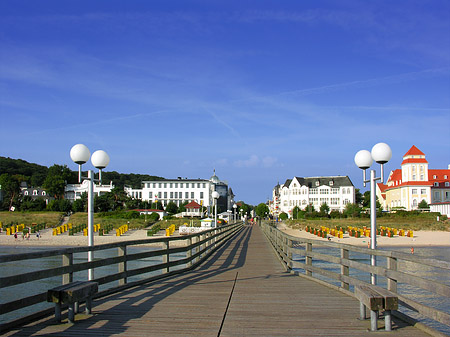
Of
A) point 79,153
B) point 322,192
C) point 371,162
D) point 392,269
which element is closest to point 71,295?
point 79,153

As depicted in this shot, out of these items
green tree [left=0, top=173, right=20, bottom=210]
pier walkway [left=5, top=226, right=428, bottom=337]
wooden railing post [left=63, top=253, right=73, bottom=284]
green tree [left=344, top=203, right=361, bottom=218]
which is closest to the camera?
pier walkway [left=5, top=226, right=428, bottom=337]

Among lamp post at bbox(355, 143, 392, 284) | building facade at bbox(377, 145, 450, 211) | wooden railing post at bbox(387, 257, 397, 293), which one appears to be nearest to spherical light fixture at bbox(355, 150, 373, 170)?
lamp post at bbox(355, 143, 392, 284)

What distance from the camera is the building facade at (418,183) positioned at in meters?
91.0

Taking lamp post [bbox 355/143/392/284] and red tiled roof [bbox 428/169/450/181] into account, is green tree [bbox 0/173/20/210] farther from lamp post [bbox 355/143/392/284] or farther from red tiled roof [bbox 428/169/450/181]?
lamp post [bbox 355/143/392/284]

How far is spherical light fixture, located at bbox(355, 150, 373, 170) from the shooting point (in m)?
9.69

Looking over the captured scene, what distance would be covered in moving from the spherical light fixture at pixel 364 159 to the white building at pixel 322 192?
97.4 m

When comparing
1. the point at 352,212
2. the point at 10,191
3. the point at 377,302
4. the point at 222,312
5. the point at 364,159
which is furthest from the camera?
the point at 10,191

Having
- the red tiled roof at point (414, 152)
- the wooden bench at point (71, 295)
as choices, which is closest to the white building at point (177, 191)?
the red tiled roof at point (414, 152)

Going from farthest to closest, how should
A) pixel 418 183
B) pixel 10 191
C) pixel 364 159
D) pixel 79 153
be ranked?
pixel 10 191 → pixel 418 183 → pixel 364 159 → pixel 79 153

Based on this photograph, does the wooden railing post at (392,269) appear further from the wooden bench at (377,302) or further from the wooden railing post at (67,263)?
the wooden railing post at (67,263)

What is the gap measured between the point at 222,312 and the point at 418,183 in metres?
91.9

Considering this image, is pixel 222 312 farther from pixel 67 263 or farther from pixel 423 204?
pixel 423 204

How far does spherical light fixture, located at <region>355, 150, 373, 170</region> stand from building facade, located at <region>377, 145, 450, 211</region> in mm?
87768

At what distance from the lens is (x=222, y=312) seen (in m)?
7.04
